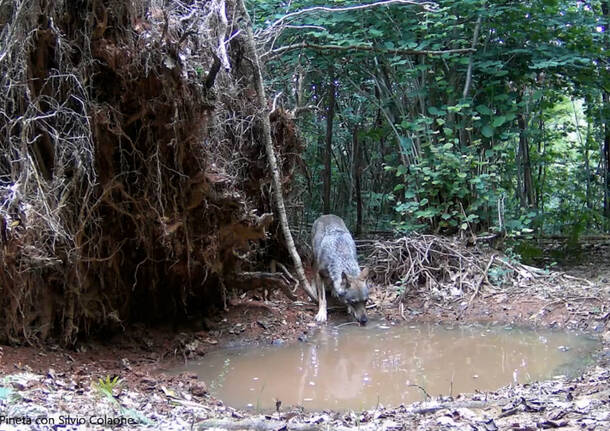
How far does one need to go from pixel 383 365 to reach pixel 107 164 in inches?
153

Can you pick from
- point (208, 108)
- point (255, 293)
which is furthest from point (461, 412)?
point (255, 293)

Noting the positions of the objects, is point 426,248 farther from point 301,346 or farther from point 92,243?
point 92,243

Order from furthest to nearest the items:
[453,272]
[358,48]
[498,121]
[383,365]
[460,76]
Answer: [460,76] < [498,121] < [358,48] < [453,272] < [383,365]

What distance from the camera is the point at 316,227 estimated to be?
11.2m

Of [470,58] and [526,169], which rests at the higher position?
[470,58]

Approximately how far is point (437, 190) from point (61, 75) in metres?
6.99

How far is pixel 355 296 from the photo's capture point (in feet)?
29.8

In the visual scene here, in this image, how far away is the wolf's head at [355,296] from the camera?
9.07 m

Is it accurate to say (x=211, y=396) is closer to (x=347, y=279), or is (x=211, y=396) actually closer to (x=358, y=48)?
(x=347, y=279)

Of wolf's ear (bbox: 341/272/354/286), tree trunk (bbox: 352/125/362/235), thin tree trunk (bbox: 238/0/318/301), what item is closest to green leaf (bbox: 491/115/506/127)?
wolf's ear (bbox: 341/272/354/286)

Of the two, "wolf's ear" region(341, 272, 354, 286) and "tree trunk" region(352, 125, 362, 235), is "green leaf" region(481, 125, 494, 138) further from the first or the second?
"tree trunk" region(352, 125, 362, 235)

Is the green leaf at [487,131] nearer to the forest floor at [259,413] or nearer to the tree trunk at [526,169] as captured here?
the tree trunk at [526,169]

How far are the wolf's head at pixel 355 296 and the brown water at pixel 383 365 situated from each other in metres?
0.38

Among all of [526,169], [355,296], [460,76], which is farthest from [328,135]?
[355,296]
